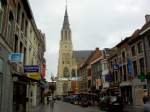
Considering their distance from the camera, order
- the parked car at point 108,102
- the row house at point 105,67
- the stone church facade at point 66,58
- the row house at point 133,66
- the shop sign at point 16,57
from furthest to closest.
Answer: the stone church facade at point 66,58
the row house at point 105,67
the row house at point 133,66
the parked car at point 108,102
the shop sign at point 16,57

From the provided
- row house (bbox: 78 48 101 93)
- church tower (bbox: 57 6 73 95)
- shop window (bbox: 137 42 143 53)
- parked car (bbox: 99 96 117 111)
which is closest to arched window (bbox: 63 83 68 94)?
church tower (bbox: 57 6 73 95)

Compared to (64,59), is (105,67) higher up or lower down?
lower down

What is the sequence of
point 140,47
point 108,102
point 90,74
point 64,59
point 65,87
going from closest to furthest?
point 108,102 → point 140,47 → point 90,74 → point 65,87 → point 64,59

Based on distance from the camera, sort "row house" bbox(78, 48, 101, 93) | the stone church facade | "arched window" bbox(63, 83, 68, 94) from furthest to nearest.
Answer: the stone church facade < "arched window" bbox(63, 83, 68, 94) < "row house" bbox(78, 48, 101, 93)

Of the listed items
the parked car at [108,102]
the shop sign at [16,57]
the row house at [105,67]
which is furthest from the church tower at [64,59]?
the shop sign at [16,57]

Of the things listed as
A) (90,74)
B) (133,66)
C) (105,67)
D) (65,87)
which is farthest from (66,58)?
(133,66)

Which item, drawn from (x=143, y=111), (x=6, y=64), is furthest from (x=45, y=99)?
(x=143, y=111)

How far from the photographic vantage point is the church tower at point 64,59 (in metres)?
Result: 127

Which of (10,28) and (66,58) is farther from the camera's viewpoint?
(66,58)

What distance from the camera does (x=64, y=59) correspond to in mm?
133125

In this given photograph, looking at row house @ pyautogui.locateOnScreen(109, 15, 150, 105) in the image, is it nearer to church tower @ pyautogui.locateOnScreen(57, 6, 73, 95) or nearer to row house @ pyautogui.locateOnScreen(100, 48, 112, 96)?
row house @ pyautogui.locateOnScreen(100, 48, 112, 96)

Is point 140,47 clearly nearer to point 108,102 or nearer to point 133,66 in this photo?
point 133,66

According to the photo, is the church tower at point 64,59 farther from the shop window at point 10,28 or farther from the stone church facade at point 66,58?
the shop window at point 10,28

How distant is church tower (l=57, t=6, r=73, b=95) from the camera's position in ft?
417
